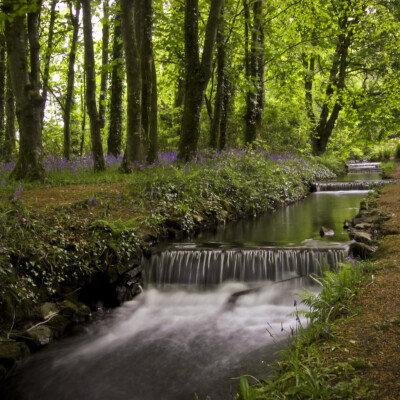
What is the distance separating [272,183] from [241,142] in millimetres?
8279

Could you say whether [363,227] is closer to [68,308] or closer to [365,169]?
[68,308]

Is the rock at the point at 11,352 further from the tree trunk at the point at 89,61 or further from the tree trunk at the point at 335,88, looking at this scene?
the tree trunk at the point at 335,88

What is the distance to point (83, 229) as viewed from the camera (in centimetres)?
628

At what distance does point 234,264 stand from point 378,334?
376 centimetres

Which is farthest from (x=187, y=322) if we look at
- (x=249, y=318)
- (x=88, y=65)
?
(x=88, y=65)

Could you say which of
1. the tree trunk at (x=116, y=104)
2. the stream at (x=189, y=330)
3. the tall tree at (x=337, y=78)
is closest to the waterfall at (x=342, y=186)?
the tall tree at (x=337, y=78)

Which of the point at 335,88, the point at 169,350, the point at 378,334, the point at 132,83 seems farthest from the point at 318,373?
the point at 335,88

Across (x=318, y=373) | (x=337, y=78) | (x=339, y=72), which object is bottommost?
(x=318, y=373)

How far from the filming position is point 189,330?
5.40 metres

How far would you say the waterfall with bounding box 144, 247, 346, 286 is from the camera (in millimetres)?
6609

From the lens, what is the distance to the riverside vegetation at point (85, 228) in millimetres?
4859

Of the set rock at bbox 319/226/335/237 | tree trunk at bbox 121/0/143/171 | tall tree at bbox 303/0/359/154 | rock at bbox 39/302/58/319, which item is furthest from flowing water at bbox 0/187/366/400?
tall tree at bbox 303/0/359/154

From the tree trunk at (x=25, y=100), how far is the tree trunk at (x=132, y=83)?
2.14 meters

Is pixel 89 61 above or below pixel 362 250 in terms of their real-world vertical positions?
above
